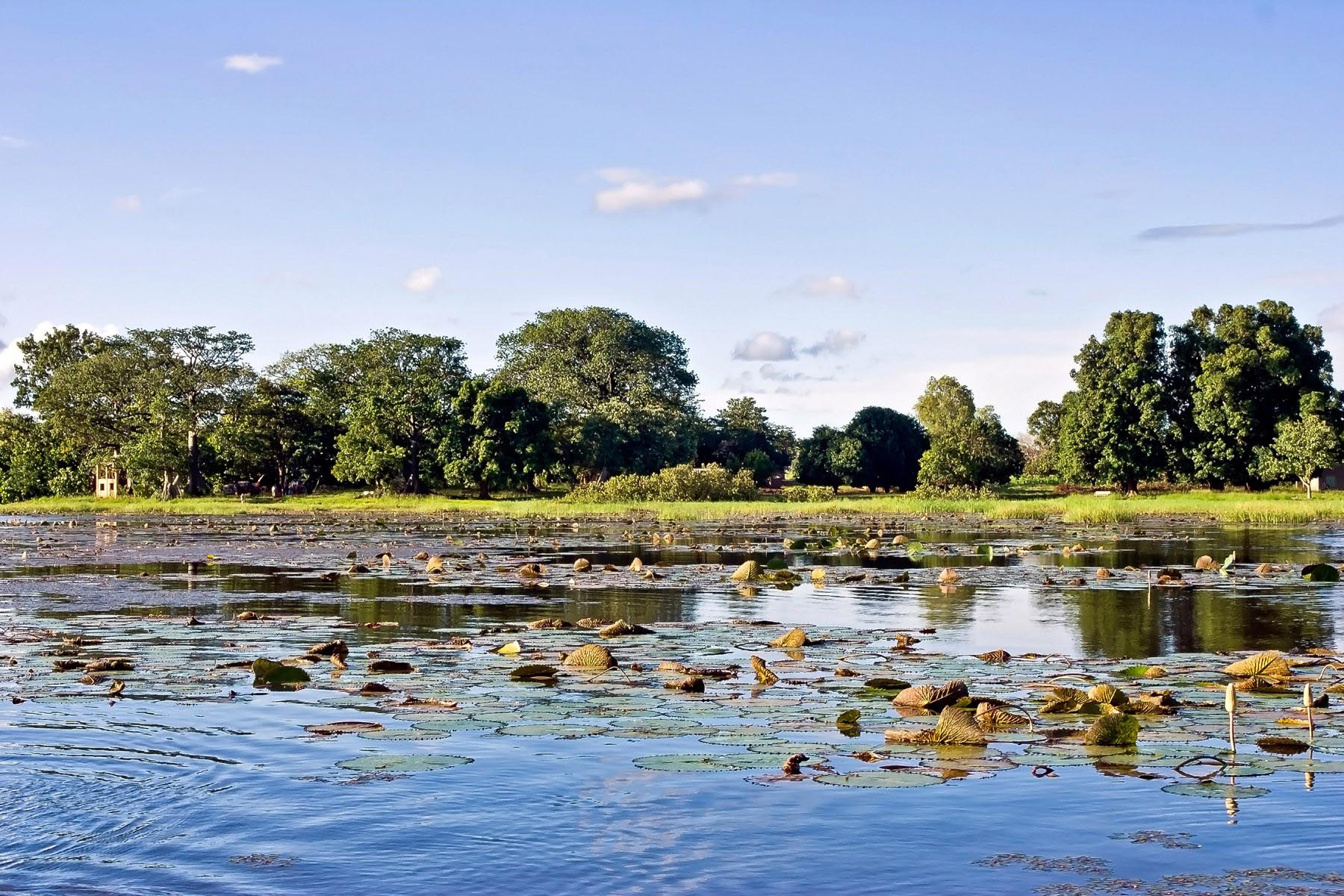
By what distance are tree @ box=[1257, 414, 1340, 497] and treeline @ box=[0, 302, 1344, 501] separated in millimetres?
114

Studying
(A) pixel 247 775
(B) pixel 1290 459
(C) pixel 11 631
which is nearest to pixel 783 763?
(A) pixel 247 775

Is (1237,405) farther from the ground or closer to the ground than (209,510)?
farther from the ground

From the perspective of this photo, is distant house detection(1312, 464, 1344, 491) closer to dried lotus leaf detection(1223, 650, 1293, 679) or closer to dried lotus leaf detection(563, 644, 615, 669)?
dried lotus leaf detection(1223, 650, 1293, 679)

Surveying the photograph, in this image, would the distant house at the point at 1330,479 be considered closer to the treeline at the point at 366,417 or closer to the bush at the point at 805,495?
the bush at the point at 805,495

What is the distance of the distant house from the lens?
75.7 metres

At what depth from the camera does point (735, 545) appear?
36.9 metres

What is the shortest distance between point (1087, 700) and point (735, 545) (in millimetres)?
26791

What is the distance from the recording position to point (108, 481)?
9450 centimetres

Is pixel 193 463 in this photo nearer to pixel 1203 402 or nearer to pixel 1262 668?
pixel 1203 402

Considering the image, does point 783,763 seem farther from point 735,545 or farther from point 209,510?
point 209,510

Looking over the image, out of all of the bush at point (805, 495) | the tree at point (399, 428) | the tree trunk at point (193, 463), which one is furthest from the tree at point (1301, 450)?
the tree trunk at point (193, 463)

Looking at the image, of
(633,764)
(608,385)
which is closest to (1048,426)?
(608,385)

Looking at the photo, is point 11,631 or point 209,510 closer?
point 11,631

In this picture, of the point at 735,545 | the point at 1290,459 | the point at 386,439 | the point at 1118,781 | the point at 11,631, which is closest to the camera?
the point at 1118,781
